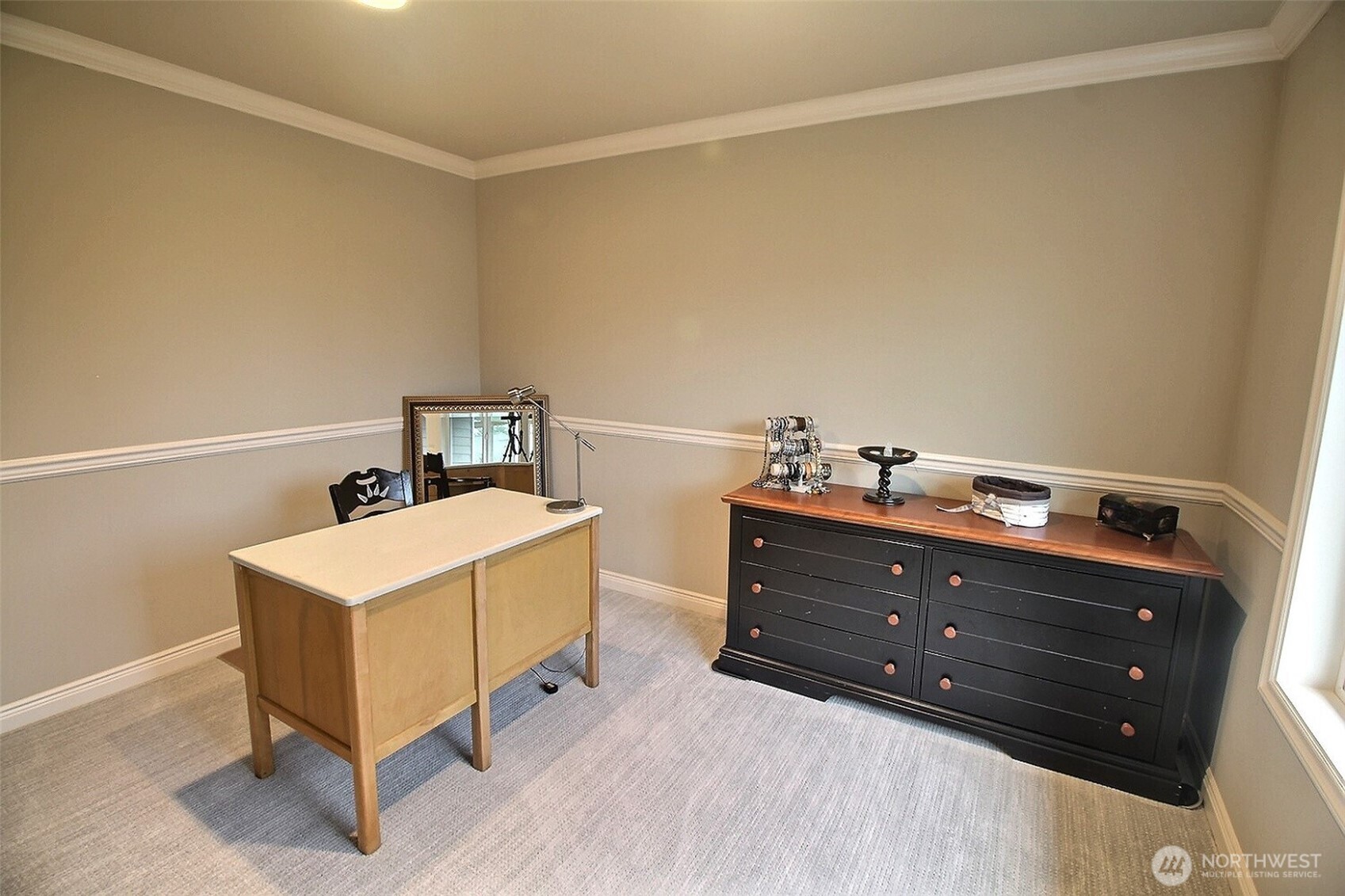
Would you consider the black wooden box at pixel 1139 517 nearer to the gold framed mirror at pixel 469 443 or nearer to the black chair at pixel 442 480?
the gold framed mirror at pixel 469 443

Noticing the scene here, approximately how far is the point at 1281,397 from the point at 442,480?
350 cm

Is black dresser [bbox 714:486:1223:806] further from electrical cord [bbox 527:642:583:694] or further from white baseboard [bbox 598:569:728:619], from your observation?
electrical cord [bbox 527:642:583:694]

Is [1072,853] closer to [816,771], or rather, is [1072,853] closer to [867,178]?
[816,771]

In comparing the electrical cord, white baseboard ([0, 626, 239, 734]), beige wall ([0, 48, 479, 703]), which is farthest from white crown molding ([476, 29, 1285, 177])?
white baseboard ([0, 626, 239, 734])

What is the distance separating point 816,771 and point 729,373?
1.78m

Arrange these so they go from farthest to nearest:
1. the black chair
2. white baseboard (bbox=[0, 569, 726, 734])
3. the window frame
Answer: the black chair < white baseboard (bbox=[0, 569, 726, 734]) < the window frame

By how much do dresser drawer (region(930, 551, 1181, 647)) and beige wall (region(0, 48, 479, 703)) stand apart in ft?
9.60

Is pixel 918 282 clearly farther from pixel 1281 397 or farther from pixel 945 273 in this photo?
pixel 1281 397

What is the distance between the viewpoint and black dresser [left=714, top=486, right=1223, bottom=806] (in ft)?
6.53

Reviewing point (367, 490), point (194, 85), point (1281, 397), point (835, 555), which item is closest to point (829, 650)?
point (835, 555)

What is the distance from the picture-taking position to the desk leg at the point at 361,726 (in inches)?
64.9

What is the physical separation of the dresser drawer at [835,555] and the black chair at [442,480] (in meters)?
1.66

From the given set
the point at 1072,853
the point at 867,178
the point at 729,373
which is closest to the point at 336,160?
the point at 729,373

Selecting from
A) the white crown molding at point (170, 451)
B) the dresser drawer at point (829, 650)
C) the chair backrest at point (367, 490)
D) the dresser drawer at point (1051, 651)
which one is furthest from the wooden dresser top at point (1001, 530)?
the white crown molding at point (170, 451)
